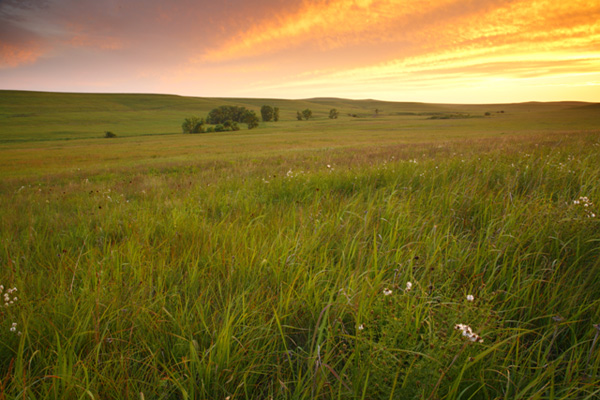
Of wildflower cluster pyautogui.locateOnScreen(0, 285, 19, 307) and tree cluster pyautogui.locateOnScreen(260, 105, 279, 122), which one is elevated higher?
tree cluster pyautogui.locateOnScreen(260, 105, 279, 122)

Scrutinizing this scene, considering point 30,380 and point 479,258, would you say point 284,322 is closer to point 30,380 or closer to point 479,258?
point 30,380

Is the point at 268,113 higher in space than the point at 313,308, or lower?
higher

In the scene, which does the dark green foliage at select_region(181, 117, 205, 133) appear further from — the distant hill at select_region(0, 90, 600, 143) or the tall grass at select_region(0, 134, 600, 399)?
the tall grass at select_region(0, 134, 600, 399)

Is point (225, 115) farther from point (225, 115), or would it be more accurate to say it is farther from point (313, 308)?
point (313, 308)

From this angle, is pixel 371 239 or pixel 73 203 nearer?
pixel 371 239

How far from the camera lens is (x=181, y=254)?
2.56 metres

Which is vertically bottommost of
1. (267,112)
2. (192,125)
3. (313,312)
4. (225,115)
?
(313,312)

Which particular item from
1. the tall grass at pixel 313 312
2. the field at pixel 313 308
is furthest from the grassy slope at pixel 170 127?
the tall grass at pixel 313 312

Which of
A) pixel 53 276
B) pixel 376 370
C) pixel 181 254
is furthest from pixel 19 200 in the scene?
pixel 376 370

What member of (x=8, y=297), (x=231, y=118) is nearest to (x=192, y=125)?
(x=231, y=118)

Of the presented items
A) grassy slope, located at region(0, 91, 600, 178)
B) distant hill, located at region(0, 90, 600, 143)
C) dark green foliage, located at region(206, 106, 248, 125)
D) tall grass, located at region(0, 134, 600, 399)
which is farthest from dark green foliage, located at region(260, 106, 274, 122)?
tall grass, located at region(0, 134, 600, 399)

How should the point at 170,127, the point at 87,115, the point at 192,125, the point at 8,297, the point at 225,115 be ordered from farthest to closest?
1. the point at 225,115
2. the point at 87,115
3. the point at 170,127
4. the point at 192,125
5. the point at 8,297

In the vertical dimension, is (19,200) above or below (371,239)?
below

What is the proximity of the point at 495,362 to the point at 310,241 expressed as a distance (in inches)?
58.0
